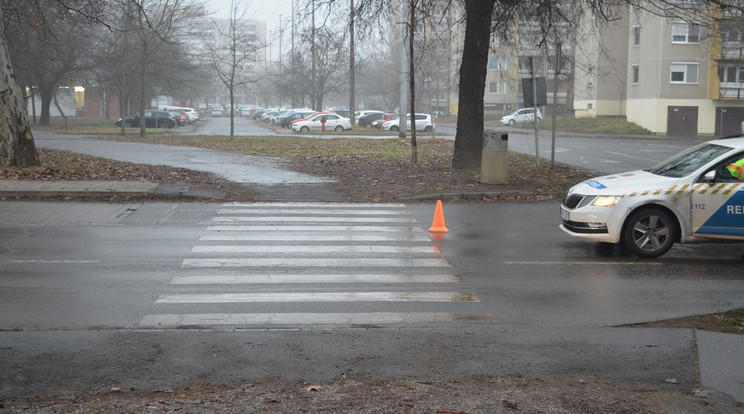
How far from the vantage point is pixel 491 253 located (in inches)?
438

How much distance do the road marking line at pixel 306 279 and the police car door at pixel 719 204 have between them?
11.3ft

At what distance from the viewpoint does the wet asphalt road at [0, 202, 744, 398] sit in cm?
604

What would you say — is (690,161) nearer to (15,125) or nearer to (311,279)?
(311,279)

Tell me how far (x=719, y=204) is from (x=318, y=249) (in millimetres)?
5250

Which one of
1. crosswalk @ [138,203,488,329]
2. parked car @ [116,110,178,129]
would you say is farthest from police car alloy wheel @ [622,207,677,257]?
parked car @ [116,110,178,129]

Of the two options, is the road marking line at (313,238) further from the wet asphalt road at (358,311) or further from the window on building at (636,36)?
the window on building at (636,36)

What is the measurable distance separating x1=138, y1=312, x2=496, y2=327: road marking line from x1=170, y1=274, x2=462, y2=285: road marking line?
1.43 m

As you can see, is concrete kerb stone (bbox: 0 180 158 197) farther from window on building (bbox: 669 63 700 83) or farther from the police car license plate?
window on building (bbox: 669 63 700 83)

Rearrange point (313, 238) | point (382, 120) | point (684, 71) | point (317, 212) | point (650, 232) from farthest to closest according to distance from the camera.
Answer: point (382, 120), point (684, 71), point (317, 212), point (313, 238), point (650, 232)

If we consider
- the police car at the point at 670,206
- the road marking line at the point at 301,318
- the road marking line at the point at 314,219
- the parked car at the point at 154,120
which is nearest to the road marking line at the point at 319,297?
the road marking line at the point at 301,318

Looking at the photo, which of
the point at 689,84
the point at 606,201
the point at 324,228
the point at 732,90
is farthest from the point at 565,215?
the point at 689,84

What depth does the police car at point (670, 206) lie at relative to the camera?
34.3 ft

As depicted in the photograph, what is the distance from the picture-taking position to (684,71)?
55.7 metres

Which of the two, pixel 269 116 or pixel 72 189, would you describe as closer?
pixel 72 189
